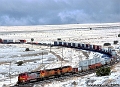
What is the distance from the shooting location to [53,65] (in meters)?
69.2

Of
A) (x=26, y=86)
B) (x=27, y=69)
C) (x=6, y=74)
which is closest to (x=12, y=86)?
(x=26, y=86)

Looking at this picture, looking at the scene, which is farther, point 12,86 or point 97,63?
point 97,63

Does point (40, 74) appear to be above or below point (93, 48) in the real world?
below

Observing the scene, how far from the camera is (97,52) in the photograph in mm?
96438

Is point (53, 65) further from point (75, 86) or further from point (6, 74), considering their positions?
point (75, 86)

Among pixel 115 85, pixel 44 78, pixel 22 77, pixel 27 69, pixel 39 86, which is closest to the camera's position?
pixel 115 85

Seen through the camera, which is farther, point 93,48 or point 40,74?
point 93,48

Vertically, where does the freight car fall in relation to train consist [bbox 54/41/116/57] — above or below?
below

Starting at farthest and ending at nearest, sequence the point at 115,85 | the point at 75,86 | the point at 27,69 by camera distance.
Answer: the point at 27,69, the point at 75,86, the point at 115,85

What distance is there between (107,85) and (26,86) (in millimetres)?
16513

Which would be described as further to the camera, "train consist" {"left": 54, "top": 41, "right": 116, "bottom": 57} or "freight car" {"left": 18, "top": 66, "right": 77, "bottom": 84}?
"train consist" {"left": 54, "top": 41, "right": 116, "bottom": 57}

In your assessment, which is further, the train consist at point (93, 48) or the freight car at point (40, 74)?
the train consist at point (93, 48)

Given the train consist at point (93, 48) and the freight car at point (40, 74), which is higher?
the train consist at point (93, 48)

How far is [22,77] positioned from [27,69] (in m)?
18.0
